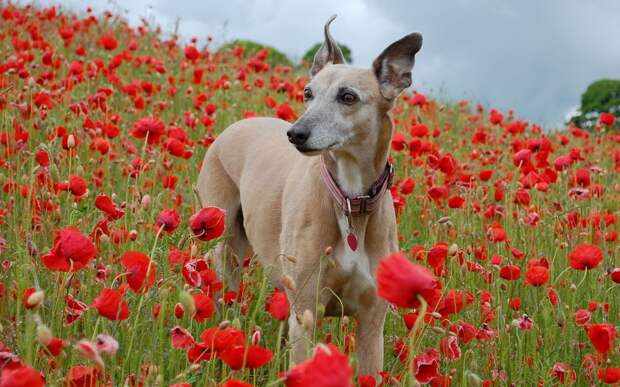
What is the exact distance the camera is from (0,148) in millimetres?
5320

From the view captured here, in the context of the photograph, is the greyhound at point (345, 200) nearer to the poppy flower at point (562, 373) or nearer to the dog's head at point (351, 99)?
the dog's head at point (351, 99)

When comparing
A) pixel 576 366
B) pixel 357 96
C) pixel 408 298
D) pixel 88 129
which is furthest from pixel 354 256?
pixel 88 129

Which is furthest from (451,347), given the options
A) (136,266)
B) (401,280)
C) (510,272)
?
(401,280)

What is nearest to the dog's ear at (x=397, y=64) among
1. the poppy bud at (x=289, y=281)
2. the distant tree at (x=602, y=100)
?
the poppy bud at (x=289, y=281)

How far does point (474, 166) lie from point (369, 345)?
4100 millimetres

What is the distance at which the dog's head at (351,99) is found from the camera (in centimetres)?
316

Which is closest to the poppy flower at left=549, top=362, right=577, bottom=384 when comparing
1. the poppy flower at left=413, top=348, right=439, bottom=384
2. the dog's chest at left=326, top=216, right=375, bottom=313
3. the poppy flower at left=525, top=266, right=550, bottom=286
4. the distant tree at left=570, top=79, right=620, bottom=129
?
the poppy flower at left=525, top=266, right=550, bottom=286

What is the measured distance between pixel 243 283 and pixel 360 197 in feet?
2.24

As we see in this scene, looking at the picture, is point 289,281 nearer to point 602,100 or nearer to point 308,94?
point 308,94

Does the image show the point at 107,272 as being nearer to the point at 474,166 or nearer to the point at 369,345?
the point at 369,345

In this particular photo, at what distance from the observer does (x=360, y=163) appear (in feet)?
10.9

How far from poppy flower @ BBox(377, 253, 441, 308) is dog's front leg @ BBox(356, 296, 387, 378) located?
1888 mm

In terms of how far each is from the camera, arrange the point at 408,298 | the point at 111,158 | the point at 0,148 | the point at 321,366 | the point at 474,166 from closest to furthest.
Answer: the point at 321,366, the point at 408,298, the point at 0,148, the point at 111,158, the point at 474,166

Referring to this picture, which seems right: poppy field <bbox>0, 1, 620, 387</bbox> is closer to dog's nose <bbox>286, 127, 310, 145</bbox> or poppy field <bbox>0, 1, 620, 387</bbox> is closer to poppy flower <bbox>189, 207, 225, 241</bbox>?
poppy flower <bbox>189, 207, 225, 241</bbox>
